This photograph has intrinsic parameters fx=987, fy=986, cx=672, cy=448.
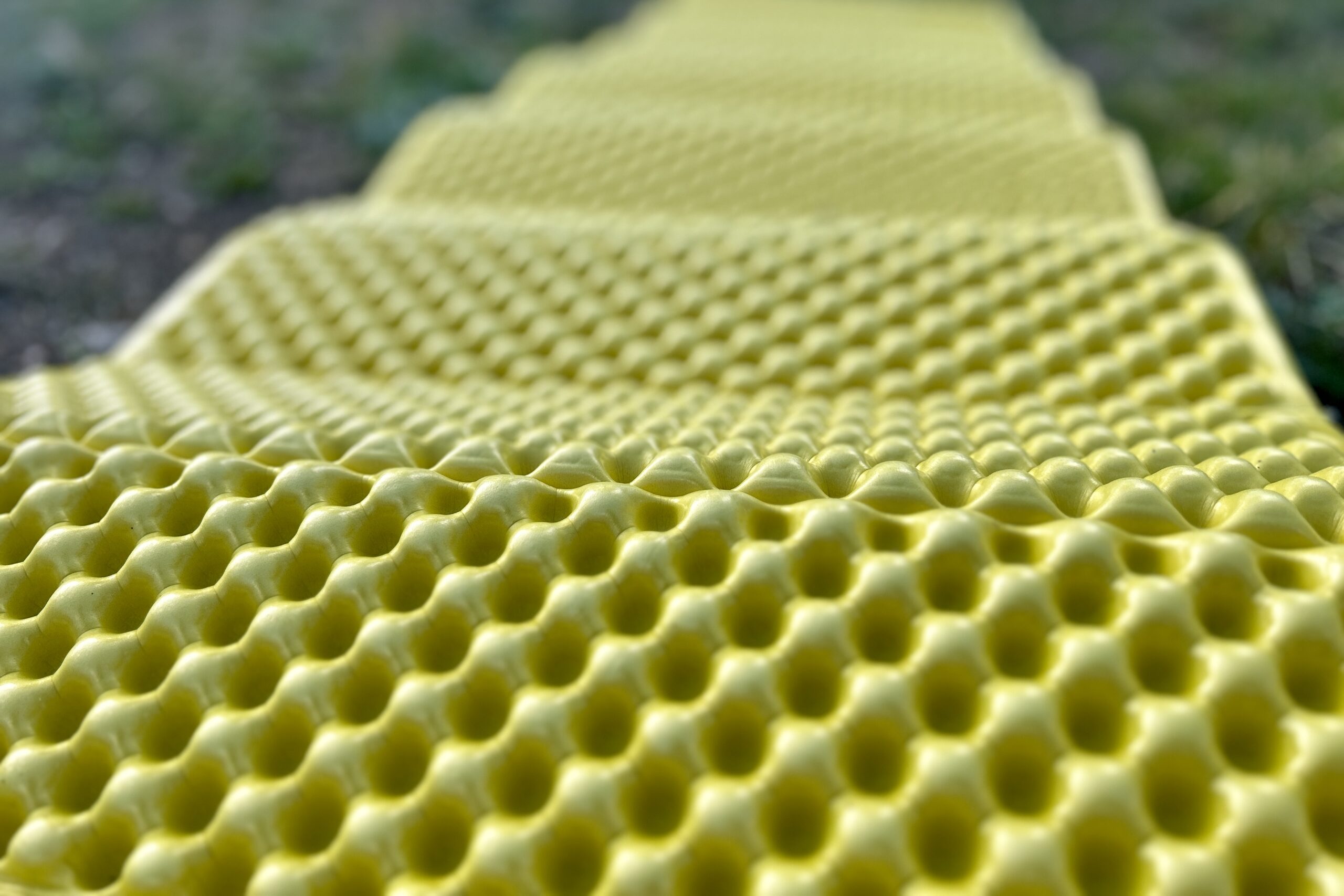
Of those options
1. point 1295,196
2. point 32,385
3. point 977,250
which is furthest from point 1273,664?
point 1295,196

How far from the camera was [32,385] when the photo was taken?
1.08m

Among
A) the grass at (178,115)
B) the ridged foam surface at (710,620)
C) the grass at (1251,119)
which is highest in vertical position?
the ridged foam surface at (710,620)

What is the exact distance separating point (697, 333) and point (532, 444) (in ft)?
1.48

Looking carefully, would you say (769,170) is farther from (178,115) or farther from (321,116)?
(178,115)

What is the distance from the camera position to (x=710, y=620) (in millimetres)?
700

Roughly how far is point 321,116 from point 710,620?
2871mm

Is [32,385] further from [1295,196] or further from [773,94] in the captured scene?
[1295,196]

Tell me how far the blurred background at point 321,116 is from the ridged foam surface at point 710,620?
1.02m

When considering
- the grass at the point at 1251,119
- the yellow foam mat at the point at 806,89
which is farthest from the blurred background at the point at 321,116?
the yellow foam mat at the point at 806,89

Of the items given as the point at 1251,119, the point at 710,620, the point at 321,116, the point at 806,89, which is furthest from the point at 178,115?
the point at 1251,119

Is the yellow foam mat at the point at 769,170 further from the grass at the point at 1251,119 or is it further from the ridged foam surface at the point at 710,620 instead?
the ridged foam surface at the point at 710,620

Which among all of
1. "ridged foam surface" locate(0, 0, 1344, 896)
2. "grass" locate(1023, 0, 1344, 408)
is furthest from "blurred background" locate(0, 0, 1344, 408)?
"ridged foam surface" locate(0, 0, 1344, 896)

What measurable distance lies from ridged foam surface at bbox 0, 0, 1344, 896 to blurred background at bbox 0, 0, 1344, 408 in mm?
1019

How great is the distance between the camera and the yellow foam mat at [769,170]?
5.74 ft
